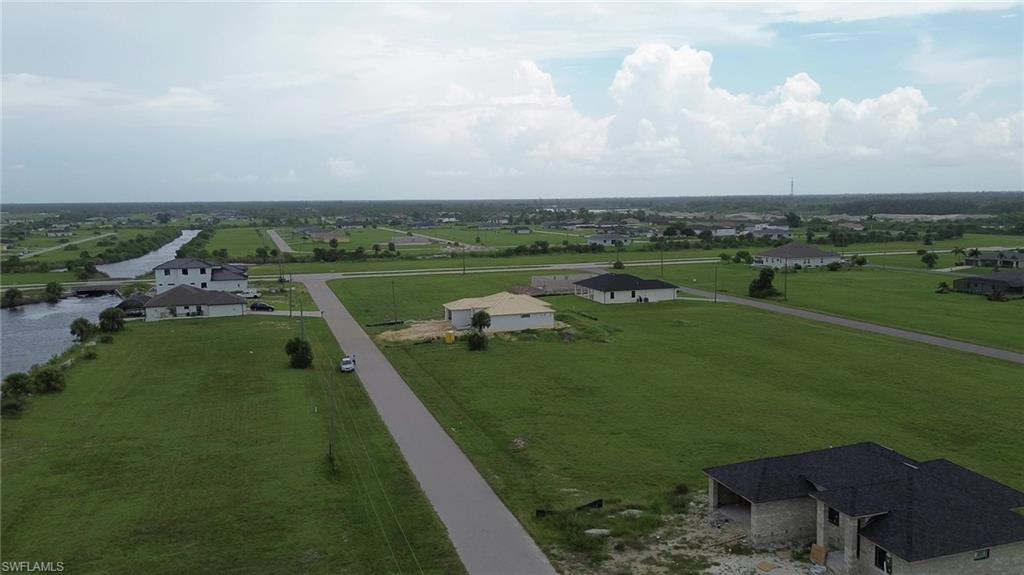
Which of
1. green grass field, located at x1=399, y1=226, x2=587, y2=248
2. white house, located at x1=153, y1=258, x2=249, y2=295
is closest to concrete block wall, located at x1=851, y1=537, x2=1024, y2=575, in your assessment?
white house, located at x1=153, y1=258, x2=249, y2=295

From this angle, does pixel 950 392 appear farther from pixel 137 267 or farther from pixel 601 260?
pixel 137 267

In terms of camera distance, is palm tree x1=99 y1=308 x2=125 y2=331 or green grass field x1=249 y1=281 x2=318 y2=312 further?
green grass field x1=249 y1=281 x2=318 y2=312

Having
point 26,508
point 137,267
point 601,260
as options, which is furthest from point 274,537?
point 137,267

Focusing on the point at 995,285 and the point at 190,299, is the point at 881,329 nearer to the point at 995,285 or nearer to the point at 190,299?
the point at 995,285

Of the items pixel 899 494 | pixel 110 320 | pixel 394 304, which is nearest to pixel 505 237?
pixel 394 304

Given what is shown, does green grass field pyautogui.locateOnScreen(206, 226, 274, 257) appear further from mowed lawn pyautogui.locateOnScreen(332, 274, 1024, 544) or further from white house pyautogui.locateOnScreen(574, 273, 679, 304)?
mowed lawn pyautogui.locateOnScreen(332, 274, 1024, 544)
